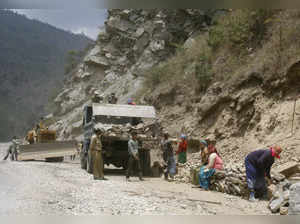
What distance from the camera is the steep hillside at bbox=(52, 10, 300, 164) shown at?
447 inches

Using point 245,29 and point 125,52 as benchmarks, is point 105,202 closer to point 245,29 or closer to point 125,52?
point 245,29

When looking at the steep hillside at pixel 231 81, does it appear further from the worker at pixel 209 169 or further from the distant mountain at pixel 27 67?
the distant mountain at pixel 27 67

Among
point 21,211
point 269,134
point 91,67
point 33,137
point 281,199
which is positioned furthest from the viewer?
point 91,67

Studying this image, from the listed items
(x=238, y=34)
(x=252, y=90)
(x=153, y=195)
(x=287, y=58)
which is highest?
(x=238, y=34)

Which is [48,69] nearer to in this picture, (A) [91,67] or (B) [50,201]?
(A) [91,67]

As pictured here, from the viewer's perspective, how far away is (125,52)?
30.1 meters

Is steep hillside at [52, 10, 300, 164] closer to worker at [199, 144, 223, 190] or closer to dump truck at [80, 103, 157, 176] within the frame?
worker at [199, 144, 223, 190]

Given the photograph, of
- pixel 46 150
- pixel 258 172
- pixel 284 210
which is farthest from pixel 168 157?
pixel 46 150

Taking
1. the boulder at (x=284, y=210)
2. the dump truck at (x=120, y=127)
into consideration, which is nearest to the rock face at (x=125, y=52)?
the dump truck at (x=120, y=127)

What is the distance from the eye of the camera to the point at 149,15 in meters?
27.7

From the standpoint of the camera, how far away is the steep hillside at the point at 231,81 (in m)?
11.4

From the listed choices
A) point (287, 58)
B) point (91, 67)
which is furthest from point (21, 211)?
point (91, 67)

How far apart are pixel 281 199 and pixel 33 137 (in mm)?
14079

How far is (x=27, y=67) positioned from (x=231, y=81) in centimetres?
6578
